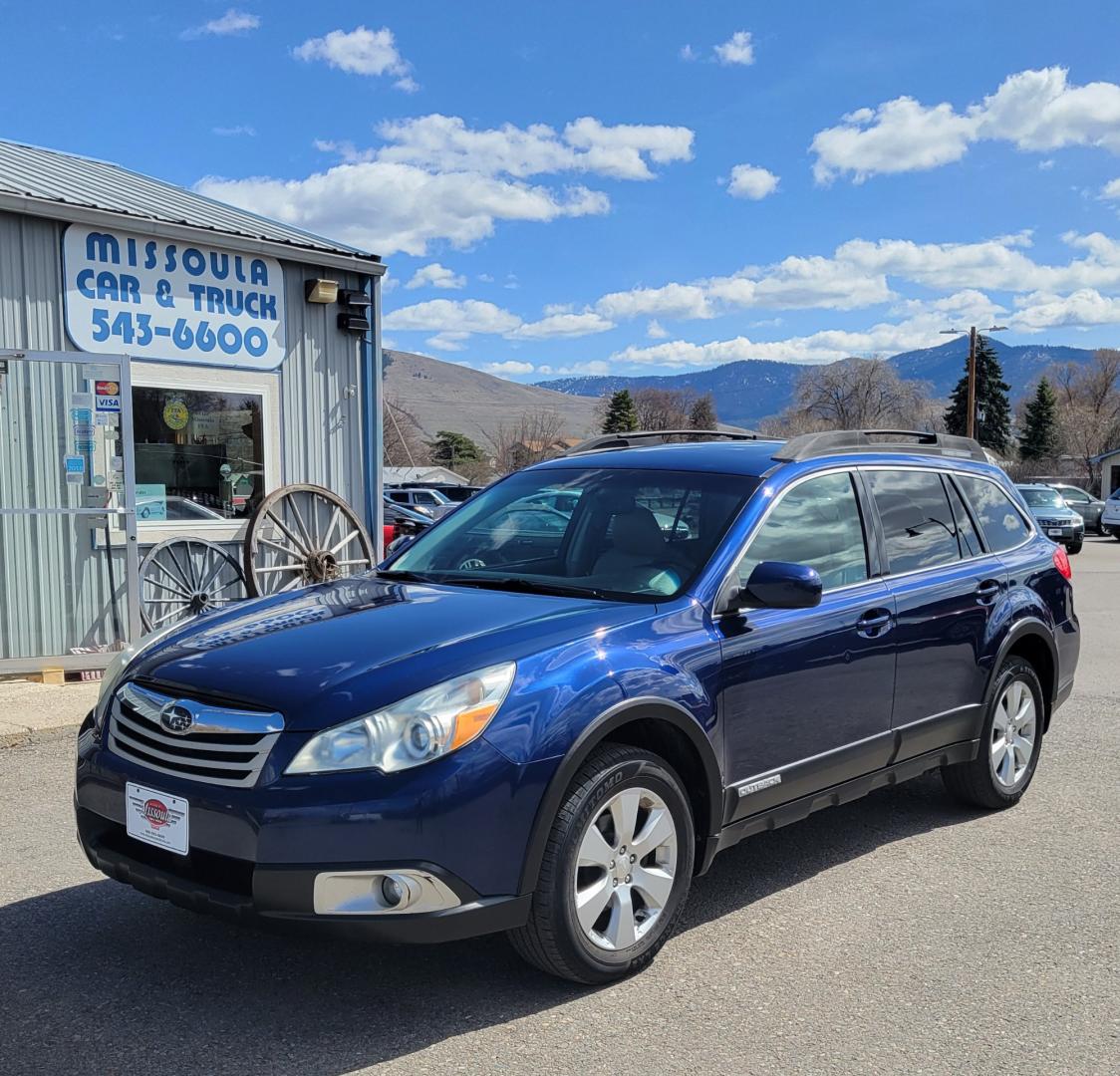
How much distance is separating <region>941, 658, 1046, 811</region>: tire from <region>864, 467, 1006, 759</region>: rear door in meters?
0.17

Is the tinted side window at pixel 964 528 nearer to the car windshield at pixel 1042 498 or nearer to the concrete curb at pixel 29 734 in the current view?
the concrete curb at pixel 29 734

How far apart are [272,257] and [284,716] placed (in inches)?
310

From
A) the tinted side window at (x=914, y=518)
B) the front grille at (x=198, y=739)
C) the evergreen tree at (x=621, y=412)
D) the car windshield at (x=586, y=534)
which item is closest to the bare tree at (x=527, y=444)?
the evergreen tree at (x=621, y=412)

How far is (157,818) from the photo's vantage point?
3.24 metres

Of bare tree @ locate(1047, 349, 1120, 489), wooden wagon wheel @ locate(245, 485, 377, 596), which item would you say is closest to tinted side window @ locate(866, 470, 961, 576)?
wooden wagon wheel @ locate(245, 485, 377, 596)

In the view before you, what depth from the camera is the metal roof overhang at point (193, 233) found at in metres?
8.48

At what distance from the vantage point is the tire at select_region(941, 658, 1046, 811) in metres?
5.17

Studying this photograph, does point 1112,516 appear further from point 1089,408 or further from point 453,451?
point 453,451

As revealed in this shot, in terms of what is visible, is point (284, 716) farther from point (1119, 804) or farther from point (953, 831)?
point (1119, 804)

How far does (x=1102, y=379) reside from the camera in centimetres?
10169

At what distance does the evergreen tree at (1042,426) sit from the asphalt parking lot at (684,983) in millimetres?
73527

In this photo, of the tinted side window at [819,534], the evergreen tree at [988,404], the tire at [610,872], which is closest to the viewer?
the tire at [610,872]

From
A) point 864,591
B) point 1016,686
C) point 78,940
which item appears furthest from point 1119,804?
point 78,940

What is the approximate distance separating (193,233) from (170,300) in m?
0.59
